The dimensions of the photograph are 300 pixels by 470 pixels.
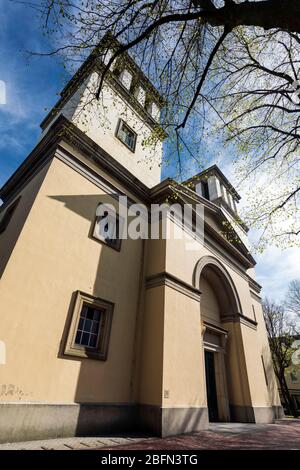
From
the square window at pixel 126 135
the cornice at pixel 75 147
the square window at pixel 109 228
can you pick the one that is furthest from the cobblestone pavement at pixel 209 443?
the square window at pixel 126 135

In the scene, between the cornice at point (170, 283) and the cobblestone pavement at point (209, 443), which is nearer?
the cobblestone pavement at point (209, 443)

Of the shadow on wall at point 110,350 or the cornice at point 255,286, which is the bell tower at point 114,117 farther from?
the cornice at point 255,286

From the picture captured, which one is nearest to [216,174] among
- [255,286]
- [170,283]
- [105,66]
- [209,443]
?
[255,286]

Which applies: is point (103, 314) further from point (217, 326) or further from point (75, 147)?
point (217, 326)

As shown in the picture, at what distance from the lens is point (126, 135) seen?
12.1 m

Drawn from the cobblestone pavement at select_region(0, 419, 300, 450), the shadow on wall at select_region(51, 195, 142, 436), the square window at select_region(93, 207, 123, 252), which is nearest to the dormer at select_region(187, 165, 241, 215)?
the square window at select_region(93, 207, 123, 252)

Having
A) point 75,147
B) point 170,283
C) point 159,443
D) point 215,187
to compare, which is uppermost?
point 215,187

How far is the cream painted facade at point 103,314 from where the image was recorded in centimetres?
562

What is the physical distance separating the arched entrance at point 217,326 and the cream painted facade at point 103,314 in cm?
7

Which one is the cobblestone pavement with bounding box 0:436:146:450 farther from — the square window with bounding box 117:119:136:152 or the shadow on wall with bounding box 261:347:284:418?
the shadow on wall with bounding box 261:347:284:418

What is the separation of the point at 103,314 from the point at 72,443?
126 inches

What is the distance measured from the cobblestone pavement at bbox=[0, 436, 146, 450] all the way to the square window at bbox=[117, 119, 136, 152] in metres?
10.7

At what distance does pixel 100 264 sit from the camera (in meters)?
8.02
